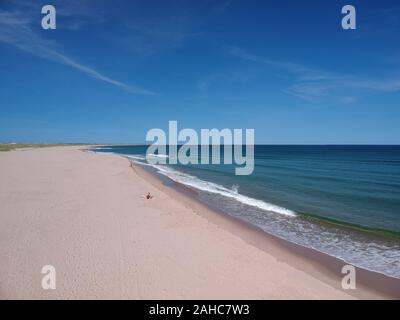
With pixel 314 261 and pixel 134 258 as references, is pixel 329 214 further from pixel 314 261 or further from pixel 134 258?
pixel 134 258

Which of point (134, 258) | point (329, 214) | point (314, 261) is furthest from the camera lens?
point (329, 214)

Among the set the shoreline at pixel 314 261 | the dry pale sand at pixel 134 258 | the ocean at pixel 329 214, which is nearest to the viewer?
the dry pale sand at pixel 134 258

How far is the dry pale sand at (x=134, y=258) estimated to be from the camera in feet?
19.1

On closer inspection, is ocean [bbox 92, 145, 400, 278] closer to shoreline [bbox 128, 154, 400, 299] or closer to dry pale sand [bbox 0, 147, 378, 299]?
shoreline [bbox 128, 154, 400, 299]

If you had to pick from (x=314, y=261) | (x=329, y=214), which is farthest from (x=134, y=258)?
(x=329, y=214)

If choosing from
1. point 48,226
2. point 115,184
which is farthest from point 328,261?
point 115,184

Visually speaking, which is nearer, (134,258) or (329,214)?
(134,258)

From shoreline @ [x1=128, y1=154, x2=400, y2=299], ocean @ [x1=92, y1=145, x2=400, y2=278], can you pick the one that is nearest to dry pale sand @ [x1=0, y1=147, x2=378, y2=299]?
shoreline @ [x1=128, y1=154, x2=400, y2=299]

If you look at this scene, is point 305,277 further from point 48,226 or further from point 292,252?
point 48,226

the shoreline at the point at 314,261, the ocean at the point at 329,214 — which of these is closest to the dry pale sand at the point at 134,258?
the shoreline at the point at 314,261

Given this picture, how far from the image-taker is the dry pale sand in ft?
19.1

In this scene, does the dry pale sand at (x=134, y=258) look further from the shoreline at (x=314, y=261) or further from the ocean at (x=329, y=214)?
the ocean at (x=329, y=214)

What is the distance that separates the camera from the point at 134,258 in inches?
285

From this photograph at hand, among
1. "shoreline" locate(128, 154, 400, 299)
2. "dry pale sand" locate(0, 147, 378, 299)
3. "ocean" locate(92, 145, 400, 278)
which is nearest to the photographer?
"dry pale sand" locate(0, 147, 378, 299)
